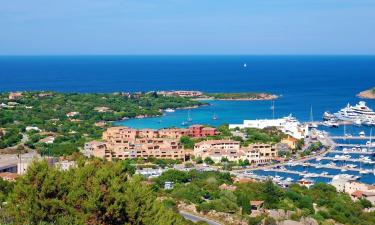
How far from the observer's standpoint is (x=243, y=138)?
73.9 ft

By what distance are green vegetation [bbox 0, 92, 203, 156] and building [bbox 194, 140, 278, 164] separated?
412 centimetres

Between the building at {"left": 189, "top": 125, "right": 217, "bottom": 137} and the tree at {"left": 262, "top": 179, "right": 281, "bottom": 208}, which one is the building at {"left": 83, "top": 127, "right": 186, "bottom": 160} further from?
the tree at {"left": 262, "top": 179, "right": 281, "bottom": 208}

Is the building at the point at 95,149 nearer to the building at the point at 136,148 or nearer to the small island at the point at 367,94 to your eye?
the building at the point at 136,148

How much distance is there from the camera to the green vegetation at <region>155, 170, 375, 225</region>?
38.4ft

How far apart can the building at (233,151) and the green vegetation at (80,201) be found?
12345mm

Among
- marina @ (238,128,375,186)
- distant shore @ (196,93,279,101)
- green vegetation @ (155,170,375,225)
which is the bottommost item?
marina @ (238,128,375,186)

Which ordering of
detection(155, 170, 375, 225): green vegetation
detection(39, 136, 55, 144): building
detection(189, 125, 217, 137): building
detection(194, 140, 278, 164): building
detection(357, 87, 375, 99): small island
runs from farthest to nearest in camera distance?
detection(357, 87, 375, 99): small island, detection(189, 125, 217, 137): building, detection(39, 136, 55, 144): building, detection(194, 140, 278, 164): building, detection(155, 170, 375, 225): green vegetation

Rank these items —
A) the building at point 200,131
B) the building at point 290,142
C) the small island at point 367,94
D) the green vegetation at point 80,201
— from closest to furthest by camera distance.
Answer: the green vegetation at point 80,201 → the building at point 290,142 → the building at point 200,131 → the small island at point 367,94

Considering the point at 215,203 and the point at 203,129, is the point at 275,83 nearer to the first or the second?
the point at 203,129

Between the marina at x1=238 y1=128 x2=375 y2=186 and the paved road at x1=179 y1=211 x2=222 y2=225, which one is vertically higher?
the paved road at x1=179 y1=211 x2=222 y2=225

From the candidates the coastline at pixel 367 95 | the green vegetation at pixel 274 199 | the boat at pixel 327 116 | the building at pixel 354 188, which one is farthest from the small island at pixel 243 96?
the green vegetation at pixel 274 199

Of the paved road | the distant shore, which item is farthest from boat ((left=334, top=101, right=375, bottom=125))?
the paved road

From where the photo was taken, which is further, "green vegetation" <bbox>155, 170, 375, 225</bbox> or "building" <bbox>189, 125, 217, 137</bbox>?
"building" <bbox>189, 125, 217, 137</bbox>

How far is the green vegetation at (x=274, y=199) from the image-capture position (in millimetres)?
11719
